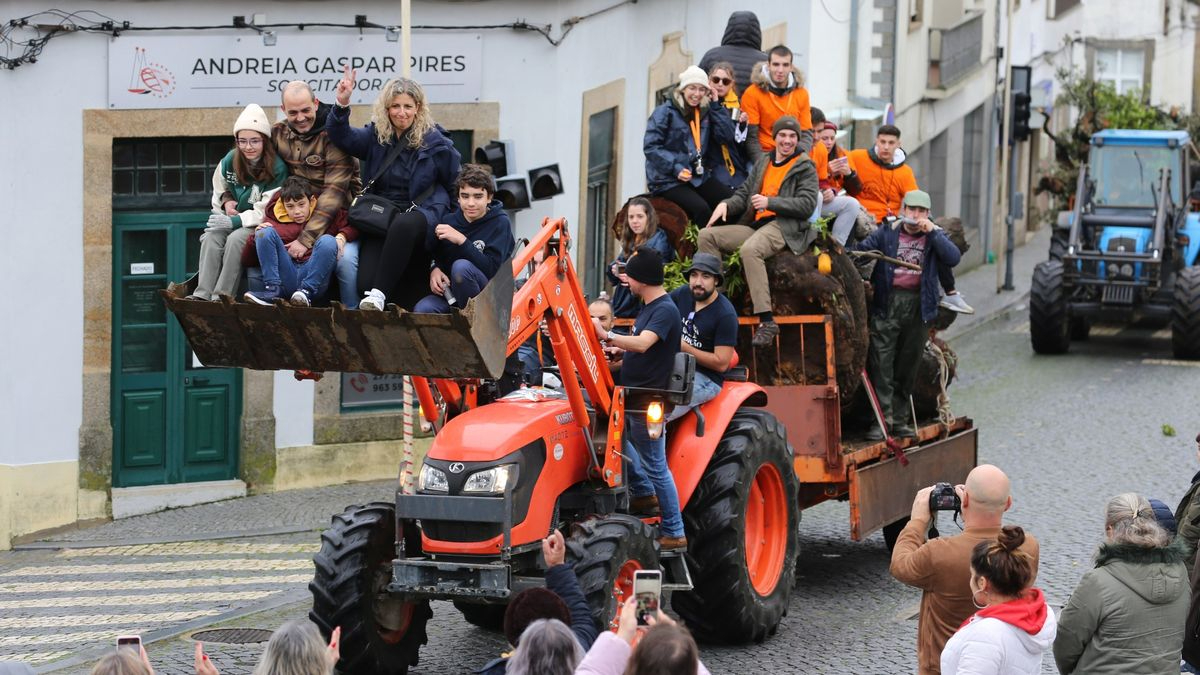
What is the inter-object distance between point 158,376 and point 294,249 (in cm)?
688

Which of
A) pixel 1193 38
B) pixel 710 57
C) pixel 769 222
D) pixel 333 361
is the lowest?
pixel 333 361

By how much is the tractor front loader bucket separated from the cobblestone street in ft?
7.22

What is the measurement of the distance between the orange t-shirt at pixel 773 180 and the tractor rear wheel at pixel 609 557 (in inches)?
129

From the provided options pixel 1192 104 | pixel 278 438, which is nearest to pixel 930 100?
pixel 1192 104

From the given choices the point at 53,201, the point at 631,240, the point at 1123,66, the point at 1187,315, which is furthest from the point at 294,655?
the point at 1123,66

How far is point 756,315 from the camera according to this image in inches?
489

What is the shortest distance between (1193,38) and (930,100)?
55.0 feet

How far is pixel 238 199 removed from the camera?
10.2 metres

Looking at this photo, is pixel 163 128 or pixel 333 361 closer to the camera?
pixel 333 361

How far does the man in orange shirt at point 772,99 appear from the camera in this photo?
1397 centimetres

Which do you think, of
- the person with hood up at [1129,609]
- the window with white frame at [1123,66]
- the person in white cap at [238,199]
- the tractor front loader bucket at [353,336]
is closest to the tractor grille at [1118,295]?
the person in white cap at [238,199]

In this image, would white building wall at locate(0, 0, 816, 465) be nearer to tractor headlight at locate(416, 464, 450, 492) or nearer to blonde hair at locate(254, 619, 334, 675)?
tractor headlight at locate(416, 464, 450, 492)

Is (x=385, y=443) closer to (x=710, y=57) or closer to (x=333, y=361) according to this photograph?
(x=710, y=57)

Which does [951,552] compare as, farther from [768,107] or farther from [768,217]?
[768,107]
